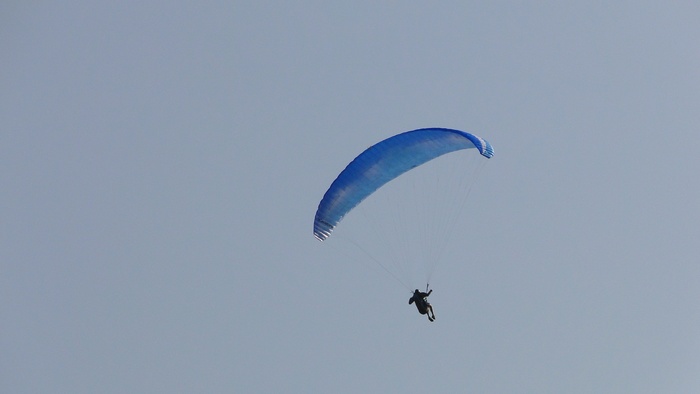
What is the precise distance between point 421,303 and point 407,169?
408 cm

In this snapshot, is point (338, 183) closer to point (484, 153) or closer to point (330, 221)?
point (330, 221)

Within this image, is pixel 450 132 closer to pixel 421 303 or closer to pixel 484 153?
pixel 484 153

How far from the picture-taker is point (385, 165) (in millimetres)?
53906

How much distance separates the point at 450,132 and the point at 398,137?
172 centimetres

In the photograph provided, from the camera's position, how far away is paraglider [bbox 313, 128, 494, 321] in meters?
52.9

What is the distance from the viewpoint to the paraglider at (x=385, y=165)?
52.9m

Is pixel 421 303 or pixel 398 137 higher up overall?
pixel 398 137

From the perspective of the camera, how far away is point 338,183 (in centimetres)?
5422

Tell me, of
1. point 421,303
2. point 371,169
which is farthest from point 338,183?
point 421,303

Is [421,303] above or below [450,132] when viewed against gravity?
below

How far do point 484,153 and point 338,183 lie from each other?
473 cm

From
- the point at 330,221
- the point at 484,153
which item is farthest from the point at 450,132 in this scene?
the point at 330,221

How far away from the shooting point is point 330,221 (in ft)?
180

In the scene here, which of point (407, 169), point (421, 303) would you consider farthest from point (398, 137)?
point (421, 303)
